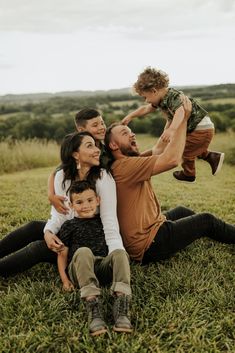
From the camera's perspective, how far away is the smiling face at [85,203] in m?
3.46

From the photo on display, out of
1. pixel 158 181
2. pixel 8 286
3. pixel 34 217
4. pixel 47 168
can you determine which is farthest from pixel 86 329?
pixel 47 168

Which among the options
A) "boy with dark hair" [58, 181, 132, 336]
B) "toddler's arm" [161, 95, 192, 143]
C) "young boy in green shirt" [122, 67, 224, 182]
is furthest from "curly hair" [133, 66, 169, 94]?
"boy with dark hair" [58, 181, 132, 336]

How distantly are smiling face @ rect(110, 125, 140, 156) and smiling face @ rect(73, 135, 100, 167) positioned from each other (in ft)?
0.74

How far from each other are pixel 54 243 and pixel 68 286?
1.16 feet

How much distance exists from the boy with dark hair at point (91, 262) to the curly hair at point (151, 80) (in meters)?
1.61

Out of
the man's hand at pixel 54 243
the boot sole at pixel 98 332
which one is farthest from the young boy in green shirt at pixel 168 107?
the boot sole at pixel 98 332

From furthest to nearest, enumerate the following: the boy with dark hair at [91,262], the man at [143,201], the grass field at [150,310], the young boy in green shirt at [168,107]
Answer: the young boy in green shirt at [168,107] → the man at [143,201] → the boy with dark hair at [91,262] → the grass field at [150,310]

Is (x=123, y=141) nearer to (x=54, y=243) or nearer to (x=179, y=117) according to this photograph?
(x=179, y=117)

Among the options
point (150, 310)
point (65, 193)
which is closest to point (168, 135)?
point (65, 193)

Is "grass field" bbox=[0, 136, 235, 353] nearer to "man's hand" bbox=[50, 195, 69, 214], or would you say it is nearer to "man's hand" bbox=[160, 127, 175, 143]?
"man's hand" bbox=[50, 195, 69, 214]

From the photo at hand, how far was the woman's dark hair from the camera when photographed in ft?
11.8

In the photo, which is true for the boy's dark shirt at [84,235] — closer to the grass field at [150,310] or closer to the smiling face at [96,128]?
the grass field at [150,310]

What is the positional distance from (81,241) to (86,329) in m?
0.74

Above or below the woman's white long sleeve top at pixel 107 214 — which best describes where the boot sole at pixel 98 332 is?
below
